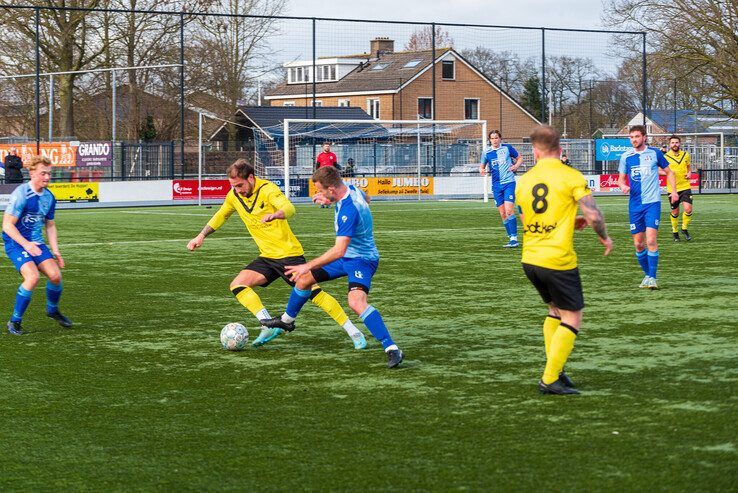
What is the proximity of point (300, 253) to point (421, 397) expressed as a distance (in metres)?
2.64

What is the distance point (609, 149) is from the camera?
42.8m

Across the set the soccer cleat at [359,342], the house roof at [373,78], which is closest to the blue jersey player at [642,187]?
the soccer cleat at [359,342]

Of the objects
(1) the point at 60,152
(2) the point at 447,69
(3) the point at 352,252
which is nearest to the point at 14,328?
(3) the point at 352,252

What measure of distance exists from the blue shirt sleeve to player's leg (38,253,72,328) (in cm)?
333

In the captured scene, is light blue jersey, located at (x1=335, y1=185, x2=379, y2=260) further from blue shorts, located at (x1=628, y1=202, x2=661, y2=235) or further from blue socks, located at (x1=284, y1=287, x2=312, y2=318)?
blue shorts, located at (x1=628, y1=202, x2=661, y2=235)

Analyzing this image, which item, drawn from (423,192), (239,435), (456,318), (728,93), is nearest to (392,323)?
(456,318)

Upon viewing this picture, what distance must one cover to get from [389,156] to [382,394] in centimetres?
3381

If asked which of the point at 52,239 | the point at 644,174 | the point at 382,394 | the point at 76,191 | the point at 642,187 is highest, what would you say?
the point at 76,191

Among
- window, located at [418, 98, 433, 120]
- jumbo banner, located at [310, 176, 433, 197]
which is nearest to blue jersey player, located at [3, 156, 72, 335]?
jumbo banner, located at [310, 176, 433, 197]

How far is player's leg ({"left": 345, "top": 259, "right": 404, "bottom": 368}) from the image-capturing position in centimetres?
802

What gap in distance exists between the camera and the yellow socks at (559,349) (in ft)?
22.4

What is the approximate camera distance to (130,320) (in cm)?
1062

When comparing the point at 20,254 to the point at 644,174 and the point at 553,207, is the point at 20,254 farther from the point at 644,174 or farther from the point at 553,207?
the point at 644,174

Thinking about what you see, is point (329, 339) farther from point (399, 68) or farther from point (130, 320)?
point (399, 68)
